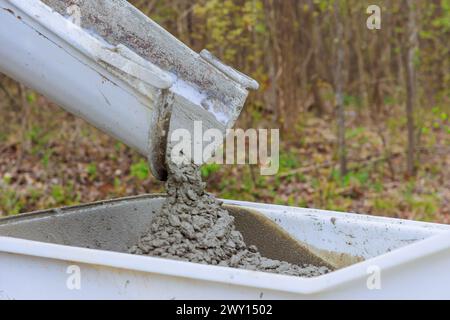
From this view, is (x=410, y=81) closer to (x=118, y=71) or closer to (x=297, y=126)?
(x=297, y=126)

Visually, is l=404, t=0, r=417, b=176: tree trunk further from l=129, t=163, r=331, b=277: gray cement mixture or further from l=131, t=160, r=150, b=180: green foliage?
l=129, t=163, r=331, b=277: gray cement mixture

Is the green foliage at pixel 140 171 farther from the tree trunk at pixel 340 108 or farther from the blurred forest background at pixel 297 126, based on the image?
the tree trunk at pixel 340 108

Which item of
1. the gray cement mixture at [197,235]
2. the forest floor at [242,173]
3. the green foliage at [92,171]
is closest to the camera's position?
the gray cement mixture at [197,235]

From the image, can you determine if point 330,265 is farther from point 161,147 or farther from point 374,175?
point 374,175

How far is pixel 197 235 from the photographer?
319 centimetres

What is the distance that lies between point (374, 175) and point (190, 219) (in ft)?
16.0

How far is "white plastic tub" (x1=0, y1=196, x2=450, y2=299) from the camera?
2.34 meters

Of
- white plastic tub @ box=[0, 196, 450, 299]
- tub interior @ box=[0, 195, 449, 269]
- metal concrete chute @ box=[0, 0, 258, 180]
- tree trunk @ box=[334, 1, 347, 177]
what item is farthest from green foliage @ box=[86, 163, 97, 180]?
metal concrete chute @ box=[0, 0, 258, 180]

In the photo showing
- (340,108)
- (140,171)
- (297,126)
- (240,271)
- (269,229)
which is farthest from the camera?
(297,126)

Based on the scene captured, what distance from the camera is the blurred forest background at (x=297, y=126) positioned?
720 cm

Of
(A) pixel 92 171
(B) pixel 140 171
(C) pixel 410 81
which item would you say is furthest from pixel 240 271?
(C) pixel 410 81

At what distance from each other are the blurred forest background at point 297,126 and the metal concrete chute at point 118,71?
3.47m

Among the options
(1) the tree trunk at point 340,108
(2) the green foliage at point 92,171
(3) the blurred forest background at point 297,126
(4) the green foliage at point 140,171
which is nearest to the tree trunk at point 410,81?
(3) the blurred forest background at point 297,126

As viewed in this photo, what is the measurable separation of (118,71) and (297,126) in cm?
630
